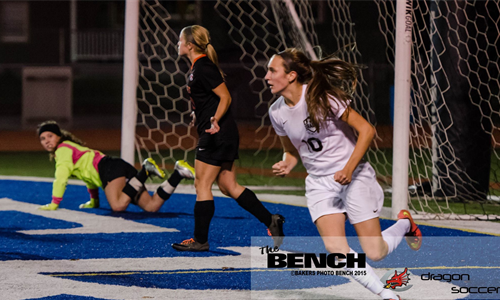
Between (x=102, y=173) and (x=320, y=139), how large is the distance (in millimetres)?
3748

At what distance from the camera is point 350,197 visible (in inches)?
165

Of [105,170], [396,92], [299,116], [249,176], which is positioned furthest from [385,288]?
[249,176]

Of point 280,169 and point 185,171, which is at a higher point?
point 280,169

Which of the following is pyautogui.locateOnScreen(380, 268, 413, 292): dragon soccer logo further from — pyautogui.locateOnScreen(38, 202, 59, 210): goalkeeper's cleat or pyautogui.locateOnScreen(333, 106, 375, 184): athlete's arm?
pyautogui.locateOnScreen(38, 202, 59, 210): goalkeeper's cleat

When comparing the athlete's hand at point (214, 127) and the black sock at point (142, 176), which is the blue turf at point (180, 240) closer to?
the black sock at point (142, 176)

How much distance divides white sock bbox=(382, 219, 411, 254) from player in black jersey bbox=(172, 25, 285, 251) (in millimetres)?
1340

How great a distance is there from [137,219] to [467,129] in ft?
13.5

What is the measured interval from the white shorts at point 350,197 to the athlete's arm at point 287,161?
21cm

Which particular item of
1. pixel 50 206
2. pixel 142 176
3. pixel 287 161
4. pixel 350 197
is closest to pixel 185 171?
pixel 142 176

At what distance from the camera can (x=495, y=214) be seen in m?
7.82

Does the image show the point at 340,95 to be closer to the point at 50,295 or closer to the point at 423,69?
the point at 50,295

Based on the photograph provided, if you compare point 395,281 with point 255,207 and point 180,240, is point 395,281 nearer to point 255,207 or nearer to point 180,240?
point 255,207

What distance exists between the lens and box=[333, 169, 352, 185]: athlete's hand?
3.99 metres

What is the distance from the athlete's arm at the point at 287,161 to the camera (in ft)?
14.4
